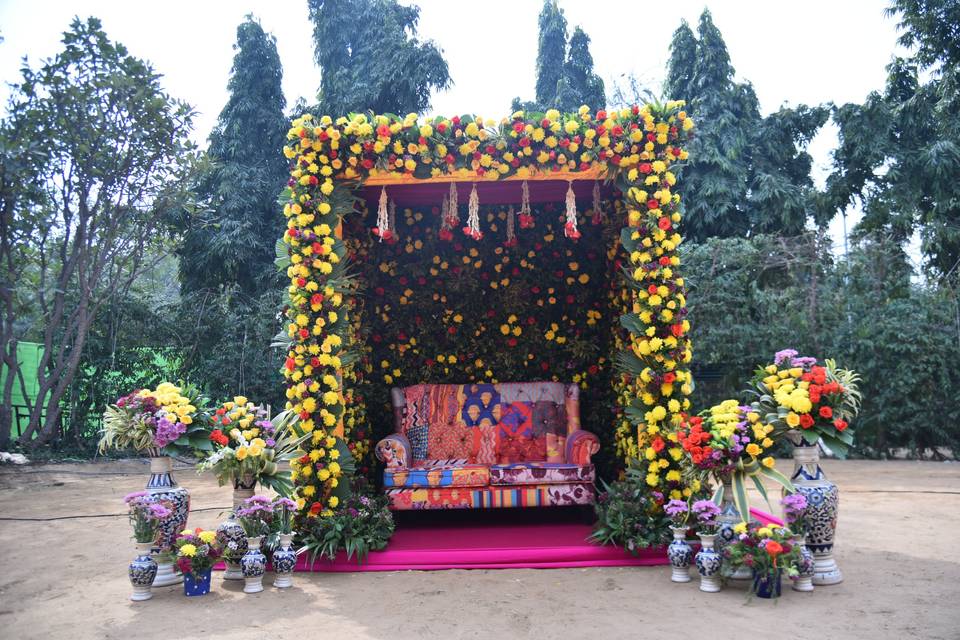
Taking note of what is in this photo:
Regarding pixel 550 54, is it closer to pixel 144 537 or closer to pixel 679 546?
pixel 679 546

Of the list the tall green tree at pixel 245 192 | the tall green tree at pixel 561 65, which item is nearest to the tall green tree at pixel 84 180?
the tall green tree at pixel 245 192

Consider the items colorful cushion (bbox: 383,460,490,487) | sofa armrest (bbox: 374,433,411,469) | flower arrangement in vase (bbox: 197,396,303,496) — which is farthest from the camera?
sofa armrest (bbox: 374,433,411,469)

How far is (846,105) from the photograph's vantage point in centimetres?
1433

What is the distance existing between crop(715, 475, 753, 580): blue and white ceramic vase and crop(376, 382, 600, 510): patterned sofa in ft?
4.05

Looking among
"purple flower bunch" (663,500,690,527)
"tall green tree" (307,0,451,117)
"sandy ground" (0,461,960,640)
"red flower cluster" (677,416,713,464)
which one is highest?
"tall green tree" (307,0,451,117)

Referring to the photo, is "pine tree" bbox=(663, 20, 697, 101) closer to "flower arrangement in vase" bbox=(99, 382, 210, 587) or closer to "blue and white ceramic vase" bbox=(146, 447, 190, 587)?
"flower arrangement in vase" bbox=(99, 382, 210, 587)

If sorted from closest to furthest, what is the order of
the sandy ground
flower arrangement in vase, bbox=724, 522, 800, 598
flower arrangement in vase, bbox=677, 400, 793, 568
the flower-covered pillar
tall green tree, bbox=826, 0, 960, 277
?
the sandy ground < flower arrangement in vase, bbox=724, 522, 800, 598 < flower arrangement in vase, bbox=677, 400, 793, 568 < the flower-covered pillar < tall green tree, bbox=826, 0, 960, 277

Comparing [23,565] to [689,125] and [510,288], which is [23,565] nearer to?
[510,288]

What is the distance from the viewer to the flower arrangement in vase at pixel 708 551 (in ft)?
13.1

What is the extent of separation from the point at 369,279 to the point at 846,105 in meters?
12.2

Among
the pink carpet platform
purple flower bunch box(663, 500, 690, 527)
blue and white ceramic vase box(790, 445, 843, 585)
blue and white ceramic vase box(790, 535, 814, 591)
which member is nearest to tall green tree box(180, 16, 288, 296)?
the pink carpet platform

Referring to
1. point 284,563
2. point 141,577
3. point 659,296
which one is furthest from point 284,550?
point 659,296

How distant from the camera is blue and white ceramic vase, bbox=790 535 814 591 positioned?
154 inches

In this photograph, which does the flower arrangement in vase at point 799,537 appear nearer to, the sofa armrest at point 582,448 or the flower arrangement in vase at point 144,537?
the sofa armrest at point 582,448
